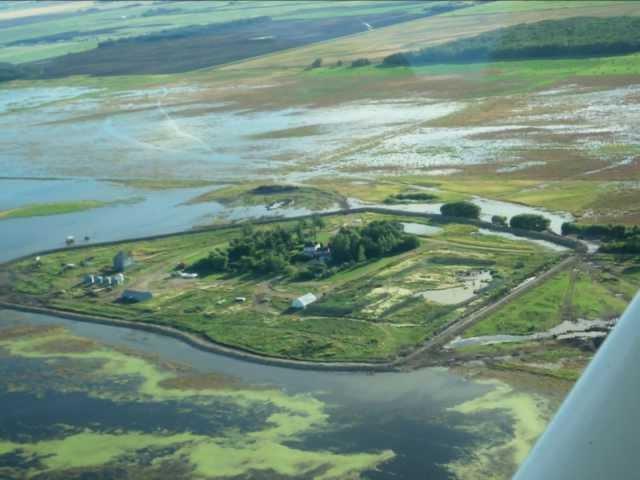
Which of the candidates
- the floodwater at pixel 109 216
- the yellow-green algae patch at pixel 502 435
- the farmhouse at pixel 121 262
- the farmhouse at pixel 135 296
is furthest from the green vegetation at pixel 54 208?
the yellow-green algae patch at pixel 502 435

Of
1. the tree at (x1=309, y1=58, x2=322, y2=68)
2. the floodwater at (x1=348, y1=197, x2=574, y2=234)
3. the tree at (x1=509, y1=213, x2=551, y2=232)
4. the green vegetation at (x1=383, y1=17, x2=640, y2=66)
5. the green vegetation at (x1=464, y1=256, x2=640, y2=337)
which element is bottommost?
the floodwater at (x1=348, y1=197, x2=574, y2=234)

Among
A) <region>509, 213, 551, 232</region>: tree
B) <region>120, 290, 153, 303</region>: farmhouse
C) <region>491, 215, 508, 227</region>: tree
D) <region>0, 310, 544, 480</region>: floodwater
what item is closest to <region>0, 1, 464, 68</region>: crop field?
<region>491, 215, 508, 227</region>: tree

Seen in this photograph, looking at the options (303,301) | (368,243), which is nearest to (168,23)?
(368,243)

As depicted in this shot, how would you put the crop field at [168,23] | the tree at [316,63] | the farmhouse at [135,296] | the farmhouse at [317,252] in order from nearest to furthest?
the farmhouse at [135,296] < the farmhouse at [317,252] < the tree at [316,63] < the crop field at [168,23]

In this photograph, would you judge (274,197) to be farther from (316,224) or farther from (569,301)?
(569,301)

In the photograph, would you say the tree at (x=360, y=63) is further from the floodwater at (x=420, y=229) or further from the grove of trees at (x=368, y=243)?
the grove of trees at (x=368, y=243)

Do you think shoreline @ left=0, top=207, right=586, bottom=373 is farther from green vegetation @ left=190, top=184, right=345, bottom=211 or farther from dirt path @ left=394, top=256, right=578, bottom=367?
green vegetation @ left=190, top=184, right=345, bottom=211
